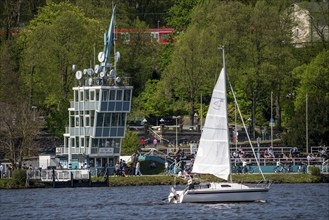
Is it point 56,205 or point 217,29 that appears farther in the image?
point 217,29

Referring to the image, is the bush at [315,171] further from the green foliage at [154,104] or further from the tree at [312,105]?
the green foliage at [154,104]

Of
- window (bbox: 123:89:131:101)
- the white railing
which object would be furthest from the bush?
window (bbox: 123:89:131:101)

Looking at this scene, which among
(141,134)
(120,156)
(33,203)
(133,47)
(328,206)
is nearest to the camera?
(328,206)

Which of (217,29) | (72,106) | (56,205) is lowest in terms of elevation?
(56,205)

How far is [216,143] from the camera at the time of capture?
90438 millimetres

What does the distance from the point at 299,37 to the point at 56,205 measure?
275 ft

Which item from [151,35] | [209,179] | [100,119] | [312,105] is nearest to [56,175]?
[100,119]

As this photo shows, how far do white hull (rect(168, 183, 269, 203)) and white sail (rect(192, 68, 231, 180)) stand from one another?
3.81ft

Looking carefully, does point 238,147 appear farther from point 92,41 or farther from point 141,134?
point 92,41

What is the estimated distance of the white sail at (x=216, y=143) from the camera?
296 ft

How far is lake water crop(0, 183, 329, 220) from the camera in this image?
82875mm

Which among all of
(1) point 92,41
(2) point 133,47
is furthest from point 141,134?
(2) point 133,47

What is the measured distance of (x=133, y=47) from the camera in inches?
6590

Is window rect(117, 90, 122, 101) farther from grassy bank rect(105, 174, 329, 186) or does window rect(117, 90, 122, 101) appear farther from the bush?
the bush
